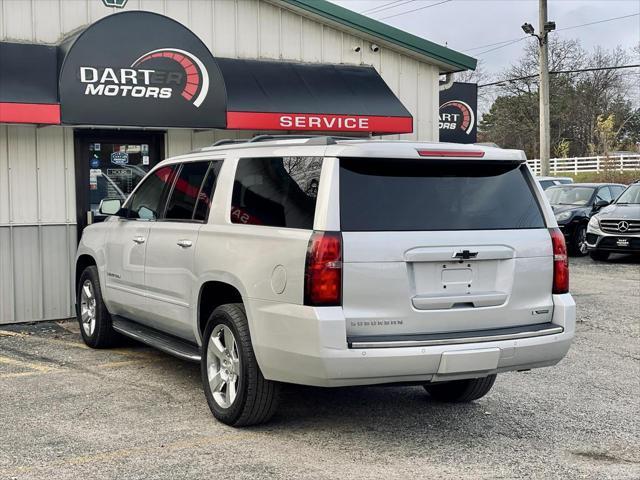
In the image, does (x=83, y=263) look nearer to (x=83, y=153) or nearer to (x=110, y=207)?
(x=110, y=207)

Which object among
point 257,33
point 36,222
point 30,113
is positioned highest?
point 257,33

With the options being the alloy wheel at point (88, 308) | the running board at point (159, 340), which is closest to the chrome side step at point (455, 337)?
the running board at point (159, 340)

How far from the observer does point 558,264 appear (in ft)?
18.5

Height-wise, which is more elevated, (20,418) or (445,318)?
(445,318)

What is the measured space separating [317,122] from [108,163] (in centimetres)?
269

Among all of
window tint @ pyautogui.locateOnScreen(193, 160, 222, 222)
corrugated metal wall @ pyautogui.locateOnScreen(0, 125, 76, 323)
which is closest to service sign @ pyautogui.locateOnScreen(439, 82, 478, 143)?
corrugated metal wall @ pyautogui.locateOnScreen(0, 125, 76, 323)

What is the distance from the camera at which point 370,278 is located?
500cm

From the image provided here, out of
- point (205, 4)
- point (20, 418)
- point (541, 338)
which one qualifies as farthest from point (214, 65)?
point (541, 338)

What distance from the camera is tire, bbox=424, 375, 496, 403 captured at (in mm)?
6352

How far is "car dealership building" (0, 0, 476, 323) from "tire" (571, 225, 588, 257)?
8879 millimetres

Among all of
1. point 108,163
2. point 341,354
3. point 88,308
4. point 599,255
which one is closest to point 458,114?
point 599,255

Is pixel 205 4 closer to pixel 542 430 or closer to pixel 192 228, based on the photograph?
pixel 192 228

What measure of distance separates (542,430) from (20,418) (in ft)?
11.9

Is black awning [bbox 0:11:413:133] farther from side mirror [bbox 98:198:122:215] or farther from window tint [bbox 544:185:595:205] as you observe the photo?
window tint [bbox 544:185:595:205]
